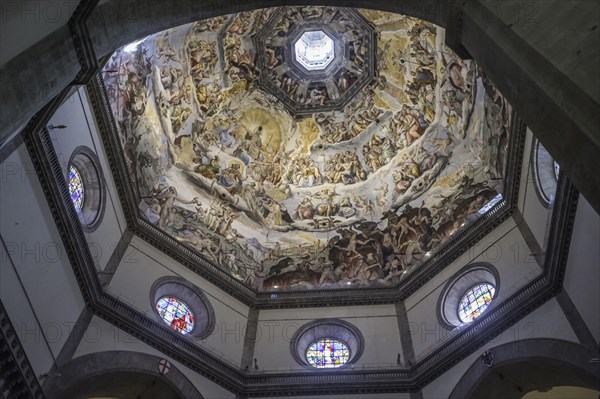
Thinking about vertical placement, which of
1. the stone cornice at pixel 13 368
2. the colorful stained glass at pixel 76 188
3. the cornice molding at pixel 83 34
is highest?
the colorful stained glass at pixel 76 188

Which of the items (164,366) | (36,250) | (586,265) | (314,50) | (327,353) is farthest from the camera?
(314,50)

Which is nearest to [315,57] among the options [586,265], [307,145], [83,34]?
[307,145]

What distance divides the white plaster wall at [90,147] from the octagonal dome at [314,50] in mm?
12037

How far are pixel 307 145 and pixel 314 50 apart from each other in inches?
191

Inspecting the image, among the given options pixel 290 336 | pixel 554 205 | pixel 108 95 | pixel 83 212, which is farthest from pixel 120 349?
pixel 554 205

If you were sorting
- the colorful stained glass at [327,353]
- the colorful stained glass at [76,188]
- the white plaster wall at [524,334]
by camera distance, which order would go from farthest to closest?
the colorful stained glass at [327,353], the colorful stained glass at [76,188], the white plaster wall at [524,334]

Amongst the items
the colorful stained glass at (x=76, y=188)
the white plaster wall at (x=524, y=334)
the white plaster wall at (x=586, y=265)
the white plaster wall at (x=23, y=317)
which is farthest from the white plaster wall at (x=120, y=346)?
the white plaster wall at (x=586, y=265)

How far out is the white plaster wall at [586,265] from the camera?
40.7ft

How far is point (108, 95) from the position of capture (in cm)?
1791

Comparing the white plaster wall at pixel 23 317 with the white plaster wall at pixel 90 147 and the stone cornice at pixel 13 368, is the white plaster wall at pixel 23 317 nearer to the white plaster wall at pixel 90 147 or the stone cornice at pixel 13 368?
the stone cornice at pixel 13 368

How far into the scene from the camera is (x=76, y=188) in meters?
16.4

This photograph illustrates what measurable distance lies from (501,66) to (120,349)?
489 inches

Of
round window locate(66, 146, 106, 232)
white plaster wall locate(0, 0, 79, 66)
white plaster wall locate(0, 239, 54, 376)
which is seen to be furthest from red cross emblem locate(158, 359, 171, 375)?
white plaster wall locate(0, 0, 79, 66)

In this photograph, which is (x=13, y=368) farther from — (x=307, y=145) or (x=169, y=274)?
(x=307, y=145)
